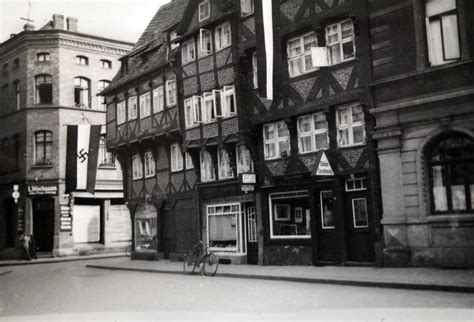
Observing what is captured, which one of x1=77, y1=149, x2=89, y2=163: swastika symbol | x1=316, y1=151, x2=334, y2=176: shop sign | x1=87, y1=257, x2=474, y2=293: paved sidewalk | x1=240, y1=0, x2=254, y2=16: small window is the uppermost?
x1=240, y1=0, x2=254, y2=16: small window

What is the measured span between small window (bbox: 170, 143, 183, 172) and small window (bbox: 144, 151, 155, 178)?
1969 millimetres

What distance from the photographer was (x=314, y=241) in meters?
19.4

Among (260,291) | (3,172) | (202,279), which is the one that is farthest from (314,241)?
(3,172)

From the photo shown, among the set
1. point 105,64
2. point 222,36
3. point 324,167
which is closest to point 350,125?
point 324,167

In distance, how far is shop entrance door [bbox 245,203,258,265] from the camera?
2228 centimetres

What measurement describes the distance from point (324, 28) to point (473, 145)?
699cm

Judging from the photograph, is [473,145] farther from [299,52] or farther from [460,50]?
[299,52]

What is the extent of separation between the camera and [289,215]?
20859 millimetres

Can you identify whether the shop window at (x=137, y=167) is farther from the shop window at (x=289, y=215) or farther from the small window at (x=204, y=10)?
the shop window at (x=289, y=215)

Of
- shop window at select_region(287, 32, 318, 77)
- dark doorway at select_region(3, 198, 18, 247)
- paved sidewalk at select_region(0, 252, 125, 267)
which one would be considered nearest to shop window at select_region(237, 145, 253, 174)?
shop window at select_region(287, 32, 318, 77)

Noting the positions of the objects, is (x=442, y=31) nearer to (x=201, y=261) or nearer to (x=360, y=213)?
(x=360, y=213)

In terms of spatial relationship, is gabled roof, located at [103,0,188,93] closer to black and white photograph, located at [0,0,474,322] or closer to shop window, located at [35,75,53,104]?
black and white photograph, located at [0,0,474,322]

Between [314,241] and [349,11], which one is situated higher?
[349,11]

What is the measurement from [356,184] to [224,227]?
7569 millimetres
